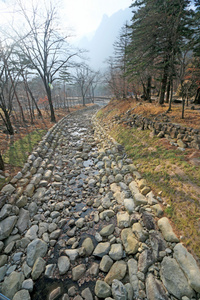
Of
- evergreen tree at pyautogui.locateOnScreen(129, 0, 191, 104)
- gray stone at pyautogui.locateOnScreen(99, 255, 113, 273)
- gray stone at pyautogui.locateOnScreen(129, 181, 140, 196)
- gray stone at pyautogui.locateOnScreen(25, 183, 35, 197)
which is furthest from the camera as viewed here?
evergreen tree at pyautogui.locateOnScreen(129, 0, 191, 104)

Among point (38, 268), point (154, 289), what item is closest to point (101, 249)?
point (154, 289)

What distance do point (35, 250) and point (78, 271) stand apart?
101 cm

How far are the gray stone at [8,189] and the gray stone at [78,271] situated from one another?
2565mm

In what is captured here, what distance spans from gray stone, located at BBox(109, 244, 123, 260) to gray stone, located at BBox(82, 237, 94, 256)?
437 millimetres

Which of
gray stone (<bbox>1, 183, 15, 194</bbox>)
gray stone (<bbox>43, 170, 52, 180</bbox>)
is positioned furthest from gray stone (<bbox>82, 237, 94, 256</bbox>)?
gray stone (<bbox>43, 170, 52, 180</bbox>)

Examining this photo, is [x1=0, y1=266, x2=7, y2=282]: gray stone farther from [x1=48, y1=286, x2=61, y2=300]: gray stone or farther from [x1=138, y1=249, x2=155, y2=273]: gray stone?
[x1=138, y1=249, x2=155, y2=273]: gray stone

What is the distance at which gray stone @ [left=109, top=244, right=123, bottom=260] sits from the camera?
264 cm

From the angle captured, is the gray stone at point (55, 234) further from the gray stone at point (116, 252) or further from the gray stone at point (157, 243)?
the gray stone at point (157, 243)

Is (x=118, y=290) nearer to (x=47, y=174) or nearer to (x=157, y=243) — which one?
(x=157, y=243)

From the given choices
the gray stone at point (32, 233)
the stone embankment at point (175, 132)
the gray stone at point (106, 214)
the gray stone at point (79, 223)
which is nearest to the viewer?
the gray stone at point (32, 233)

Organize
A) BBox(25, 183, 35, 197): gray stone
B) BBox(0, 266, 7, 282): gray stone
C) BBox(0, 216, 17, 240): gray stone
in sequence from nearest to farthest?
1. BBox(0, 266, 7, 282): gray stone
2. BBox(0, 216, 17, 240): gray stone
3. BBox(25, 183, 35, 197): gray stone

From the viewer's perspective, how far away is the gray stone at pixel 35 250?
2.65m

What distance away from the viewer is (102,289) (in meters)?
2.19

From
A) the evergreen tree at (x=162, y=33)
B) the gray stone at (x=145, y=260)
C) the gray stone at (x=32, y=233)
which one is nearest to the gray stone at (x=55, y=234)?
the gray stone at (x=32, y=233)
